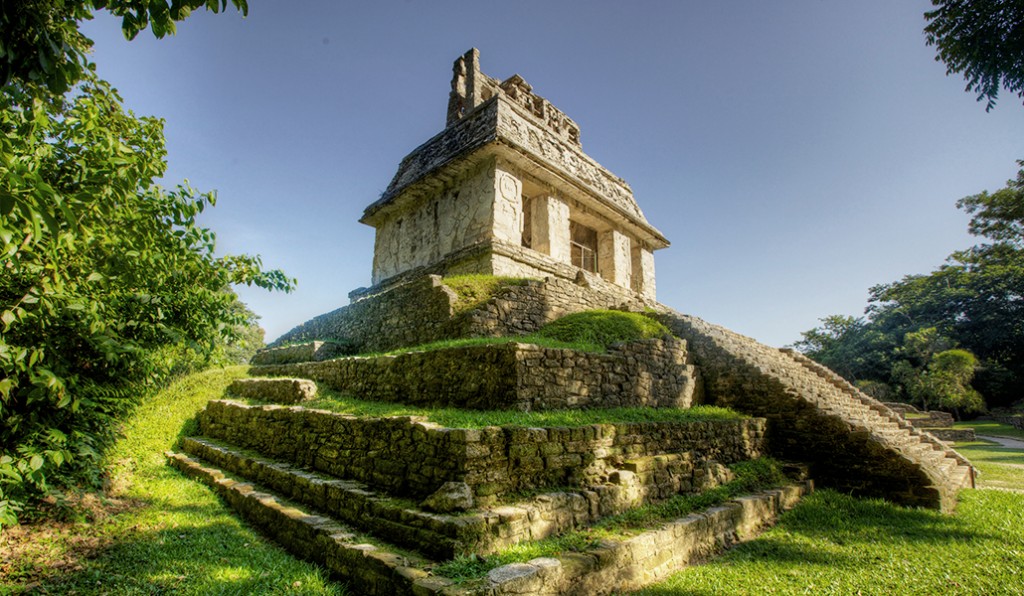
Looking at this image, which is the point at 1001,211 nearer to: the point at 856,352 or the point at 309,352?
the point at 856,352

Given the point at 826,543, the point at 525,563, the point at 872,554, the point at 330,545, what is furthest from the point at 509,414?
the point at 872,554

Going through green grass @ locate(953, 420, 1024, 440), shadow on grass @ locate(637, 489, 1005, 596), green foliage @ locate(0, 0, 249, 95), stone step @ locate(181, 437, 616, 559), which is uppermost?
green foliage @ locate(0, 0, 249, 95)

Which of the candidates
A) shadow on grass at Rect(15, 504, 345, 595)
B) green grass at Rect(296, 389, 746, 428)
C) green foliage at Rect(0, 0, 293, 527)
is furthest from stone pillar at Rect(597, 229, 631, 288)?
shadow on grass at Rect(15, 504, 345, 595)

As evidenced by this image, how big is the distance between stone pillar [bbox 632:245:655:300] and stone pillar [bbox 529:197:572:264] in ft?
11.7

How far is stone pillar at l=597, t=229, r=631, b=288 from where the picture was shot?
13297 mm

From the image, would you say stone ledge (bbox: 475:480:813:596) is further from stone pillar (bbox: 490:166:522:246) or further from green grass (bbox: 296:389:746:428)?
stone pillar (bbox: 490:166:522:246)

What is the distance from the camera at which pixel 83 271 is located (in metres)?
3.29

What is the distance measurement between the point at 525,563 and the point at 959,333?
38.1 metres

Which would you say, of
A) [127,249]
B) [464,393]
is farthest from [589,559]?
[127,249]

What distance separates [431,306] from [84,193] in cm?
534

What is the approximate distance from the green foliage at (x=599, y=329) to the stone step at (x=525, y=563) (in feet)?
9.42

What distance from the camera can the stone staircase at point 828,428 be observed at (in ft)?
20.5

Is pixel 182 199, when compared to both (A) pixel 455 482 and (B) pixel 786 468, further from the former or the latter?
(B) pixel 786 468

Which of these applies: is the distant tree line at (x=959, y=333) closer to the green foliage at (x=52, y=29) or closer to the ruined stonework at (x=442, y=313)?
the ruined stonework at (x=442, y=313)
